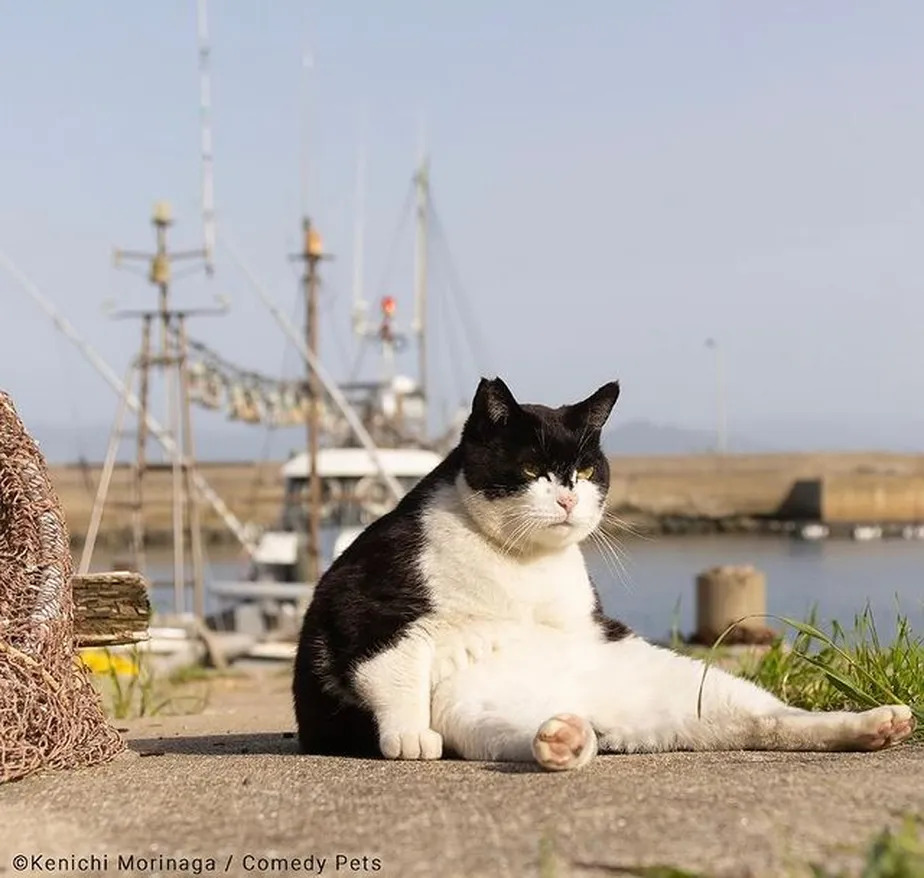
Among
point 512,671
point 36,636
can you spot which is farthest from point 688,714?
point 36,636

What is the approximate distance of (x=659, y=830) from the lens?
9.43ft

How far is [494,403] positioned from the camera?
4.39 m

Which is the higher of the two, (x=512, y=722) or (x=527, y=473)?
(x=527, y=473)

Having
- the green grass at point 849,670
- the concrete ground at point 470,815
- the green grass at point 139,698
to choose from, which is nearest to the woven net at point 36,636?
the concrete ground at point 470,815

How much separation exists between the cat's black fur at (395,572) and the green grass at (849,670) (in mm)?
932

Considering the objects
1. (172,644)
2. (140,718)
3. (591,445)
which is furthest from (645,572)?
(591,445)

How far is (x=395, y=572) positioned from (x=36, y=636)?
1.20 meters

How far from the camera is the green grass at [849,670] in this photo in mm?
4836

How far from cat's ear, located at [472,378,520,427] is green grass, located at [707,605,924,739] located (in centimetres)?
117

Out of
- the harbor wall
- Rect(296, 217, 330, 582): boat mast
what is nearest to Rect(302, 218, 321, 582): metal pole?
Rect(296, 217, 330, 582): boat mast

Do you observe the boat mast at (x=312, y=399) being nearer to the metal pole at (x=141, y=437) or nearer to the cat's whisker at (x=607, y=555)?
the metal pole at (x=141, y=437)

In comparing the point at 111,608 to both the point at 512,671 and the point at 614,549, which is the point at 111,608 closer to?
the point at 512,671

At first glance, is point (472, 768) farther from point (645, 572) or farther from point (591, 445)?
point (645, 572)

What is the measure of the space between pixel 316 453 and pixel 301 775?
787 inches
